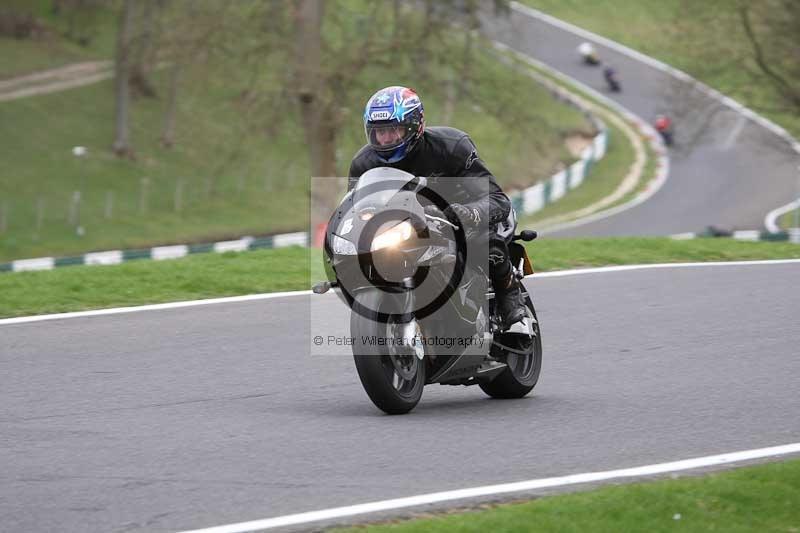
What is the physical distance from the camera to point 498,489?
5.57 m

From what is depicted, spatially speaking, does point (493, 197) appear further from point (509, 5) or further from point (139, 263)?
point (509, 5)

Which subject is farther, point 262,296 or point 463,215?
point 262,296

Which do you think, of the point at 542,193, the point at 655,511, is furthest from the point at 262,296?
the point at 542,193

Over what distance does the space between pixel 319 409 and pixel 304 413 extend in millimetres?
147

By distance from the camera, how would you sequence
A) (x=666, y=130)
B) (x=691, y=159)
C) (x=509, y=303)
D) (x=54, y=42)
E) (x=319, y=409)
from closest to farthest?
(x=319, y=409)
(x=509, y=303)
(x=691, y=159)
(x=666, y=130)
(x=54, y=42)

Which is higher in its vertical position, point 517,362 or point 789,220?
point 789,220

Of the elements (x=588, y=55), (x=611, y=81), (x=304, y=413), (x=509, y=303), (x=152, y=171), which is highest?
(x=588, y=55)

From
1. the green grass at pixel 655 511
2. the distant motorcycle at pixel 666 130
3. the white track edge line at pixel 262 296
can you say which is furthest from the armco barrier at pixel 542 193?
the green grass at pixel 655 511

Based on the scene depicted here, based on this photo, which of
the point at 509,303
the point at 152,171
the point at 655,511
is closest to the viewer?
the point at 655,511

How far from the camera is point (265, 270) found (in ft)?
41.8

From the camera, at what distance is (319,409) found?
288 inches

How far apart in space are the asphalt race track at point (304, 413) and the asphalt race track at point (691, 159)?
47.3ft

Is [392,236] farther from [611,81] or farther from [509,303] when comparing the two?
[611,81]

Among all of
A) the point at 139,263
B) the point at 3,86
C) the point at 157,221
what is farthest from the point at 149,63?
the point at 3,86
